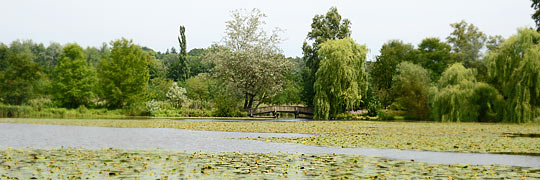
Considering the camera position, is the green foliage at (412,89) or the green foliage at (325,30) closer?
the green foliage at (412,89)

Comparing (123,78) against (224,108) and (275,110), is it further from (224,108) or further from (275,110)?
(275,110)

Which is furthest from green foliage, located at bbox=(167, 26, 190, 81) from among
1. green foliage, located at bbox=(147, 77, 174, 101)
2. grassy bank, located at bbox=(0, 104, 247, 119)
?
grassy bank, located at bbox=(0, 104, 247, 119)

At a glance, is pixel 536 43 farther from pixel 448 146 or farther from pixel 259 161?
pixel 259 161

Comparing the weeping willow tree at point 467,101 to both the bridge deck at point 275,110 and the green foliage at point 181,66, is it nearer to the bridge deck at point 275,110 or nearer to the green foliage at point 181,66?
the bridge deck at point 275,110

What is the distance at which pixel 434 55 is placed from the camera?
6762cm

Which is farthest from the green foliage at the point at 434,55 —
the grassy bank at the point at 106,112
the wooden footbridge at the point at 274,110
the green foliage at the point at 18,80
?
the green foliage at the point at 18,80

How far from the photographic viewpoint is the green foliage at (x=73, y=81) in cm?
6228

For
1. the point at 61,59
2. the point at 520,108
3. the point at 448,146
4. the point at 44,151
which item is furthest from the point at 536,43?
the point at 61,59

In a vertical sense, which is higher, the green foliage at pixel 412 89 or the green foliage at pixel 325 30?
the green foliage at pixel 325 30

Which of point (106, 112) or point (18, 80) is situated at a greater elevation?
point (18, 80)

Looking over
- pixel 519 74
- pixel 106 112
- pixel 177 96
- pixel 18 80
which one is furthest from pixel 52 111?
pixel 519 74

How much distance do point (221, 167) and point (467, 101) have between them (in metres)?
34.3

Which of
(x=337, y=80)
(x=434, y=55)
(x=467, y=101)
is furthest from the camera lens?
(x=434, y=55)

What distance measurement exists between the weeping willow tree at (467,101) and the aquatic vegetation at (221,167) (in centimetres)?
2983
